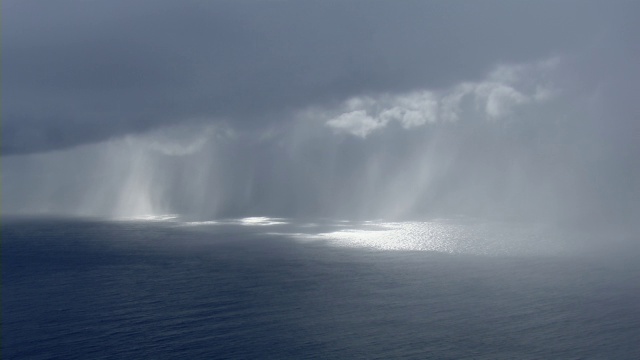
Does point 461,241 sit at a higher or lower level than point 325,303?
higher

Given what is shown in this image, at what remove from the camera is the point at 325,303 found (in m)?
87.9

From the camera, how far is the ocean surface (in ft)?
215

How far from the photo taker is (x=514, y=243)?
165 metres

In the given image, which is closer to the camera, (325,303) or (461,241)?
(325,303)

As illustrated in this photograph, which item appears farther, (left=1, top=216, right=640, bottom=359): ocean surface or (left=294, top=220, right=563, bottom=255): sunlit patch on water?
(left=294, top=220, right=563, bottom=255): sunlit patch on water

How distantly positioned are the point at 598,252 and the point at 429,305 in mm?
79404

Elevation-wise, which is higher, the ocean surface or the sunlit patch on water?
the sunlit patch on water

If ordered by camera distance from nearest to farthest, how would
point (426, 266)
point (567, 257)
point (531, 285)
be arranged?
point (531, 285), point (426, 266), point (567, 257)

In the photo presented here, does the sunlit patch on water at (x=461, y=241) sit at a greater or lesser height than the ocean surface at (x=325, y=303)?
greater

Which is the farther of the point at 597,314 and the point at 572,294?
the point at 572,294

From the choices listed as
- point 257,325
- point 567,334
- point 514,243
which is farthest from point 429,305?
point 514,243

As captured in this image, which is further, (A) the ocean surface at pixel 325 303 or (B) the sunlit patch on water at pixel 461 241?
(B) the sunlit patch on water at pixel 461 241

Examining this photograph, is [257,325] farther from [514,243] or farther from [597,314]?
[514,243]

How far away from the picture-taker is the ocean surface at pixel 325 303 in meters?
65.6
